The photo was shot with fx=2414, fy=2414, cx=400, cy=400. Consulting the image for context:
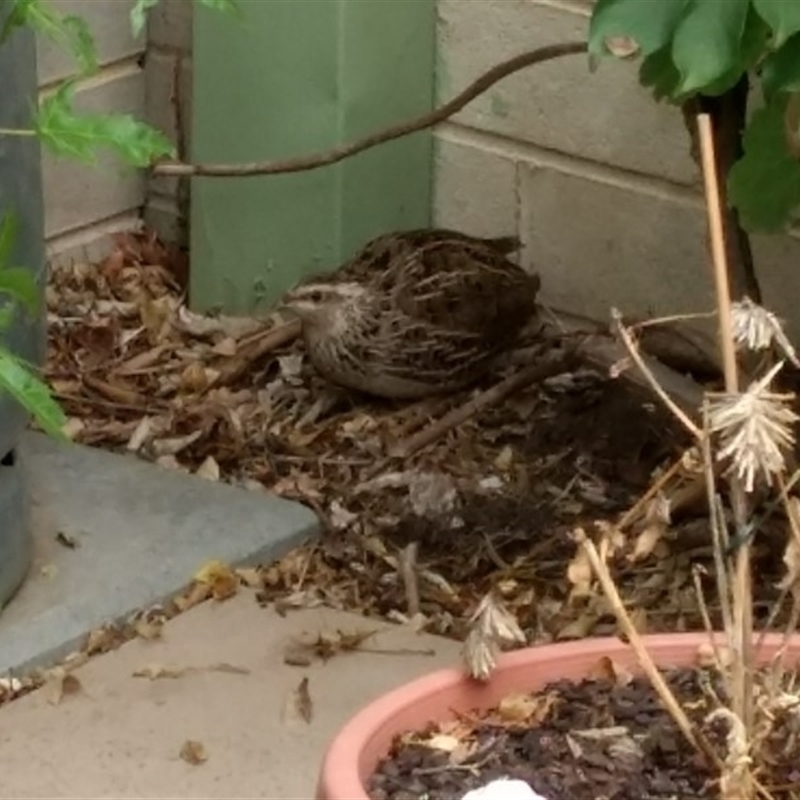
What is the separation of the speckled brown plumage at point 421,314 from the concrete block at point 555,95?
10.2 inches

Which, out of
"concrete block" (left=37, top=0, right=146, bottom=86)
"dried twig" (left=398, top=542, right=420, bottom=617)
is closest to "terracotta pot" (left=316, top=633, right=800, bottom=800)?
"dried twig" (left=398, top=542, right=420, bottom=617)

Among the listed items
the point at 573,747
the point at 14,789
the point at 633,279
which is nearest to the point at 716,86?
the point at 573,747

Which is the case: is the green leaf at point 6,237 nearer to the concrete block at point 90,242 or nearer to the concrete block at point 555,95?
the concrete block at point 555,95

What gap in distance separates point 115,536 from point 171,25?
148 centimetres

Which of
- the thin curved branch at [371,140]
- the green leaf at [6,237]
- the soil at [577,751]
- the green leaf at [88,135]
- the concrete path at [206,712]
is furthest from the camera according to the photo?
the thin curved branch at [371,140]

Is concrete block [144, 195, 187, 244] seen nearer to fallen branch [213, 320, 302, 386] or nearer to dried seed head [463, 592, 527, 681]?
fallen branch [213, 320, 302, 386]

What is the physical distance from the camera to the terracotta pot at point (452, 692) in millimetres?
2207

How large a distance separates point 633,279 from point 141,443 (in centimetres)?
101

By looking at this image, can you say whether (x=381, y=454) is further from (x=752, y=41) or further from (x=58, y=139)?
(x=752, y=41)

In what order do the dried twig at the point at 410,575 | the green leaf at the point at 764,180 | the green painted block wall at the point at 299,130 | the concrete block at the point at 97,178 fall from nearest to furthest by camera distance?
the green leaf at the point at 764,180 < the dried twig at the point at 410,575 < the green painted block wall at the point at 299,130 < the concrete block at the point at 97,178

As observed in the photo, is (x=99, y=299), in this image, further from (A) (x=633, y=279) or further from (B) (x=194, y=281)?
(A) (x=633, y=279)

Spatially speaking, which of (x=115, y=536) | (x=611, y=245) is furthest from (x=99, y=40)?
(x=115, y=536)

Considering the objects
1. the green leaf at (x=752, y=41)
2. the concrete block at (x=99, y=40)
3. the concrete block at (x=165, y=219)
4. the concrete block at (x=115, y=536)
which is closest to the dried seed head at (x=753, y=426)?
the green leaf at (x=752, y=41)

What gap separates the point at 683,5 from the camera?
2762 millimetres
